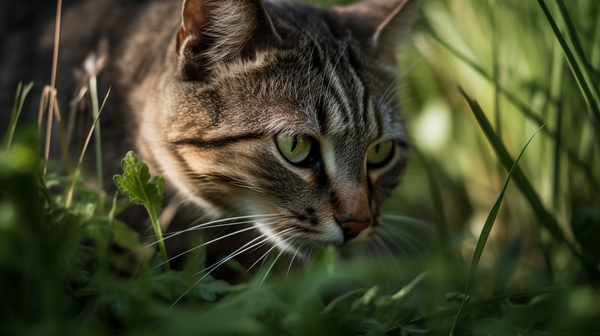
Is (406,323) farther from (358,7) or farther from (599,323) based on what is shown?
(358,7)

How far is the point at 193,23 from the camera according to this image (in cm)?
105

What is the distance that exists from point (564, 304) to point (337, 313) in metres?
0.36

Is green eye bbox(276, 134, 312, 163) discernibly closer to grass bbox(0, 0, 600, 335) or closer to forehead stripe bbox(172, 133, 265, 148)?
forehead stripe bbox(172, 133, 265, 148)

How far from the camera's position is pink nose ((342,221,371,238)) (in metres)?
1.01

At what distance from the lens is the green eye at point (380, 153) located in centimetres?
121

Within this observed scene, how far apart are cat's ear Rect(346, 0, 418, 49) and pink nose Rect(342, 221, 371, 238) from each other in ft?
1.93

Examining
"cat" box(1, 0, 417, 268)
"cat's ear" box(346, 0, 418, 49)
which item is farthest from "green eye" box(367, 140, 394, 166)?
"cat's ear" box(346, 0, 418, 49)

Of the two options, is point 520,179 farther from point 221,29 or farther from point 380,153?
point 221,29

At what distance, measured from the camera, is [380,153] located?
48.7 inches

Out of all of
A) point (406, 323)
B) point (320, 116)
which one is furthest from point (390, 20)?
point (406, 323)

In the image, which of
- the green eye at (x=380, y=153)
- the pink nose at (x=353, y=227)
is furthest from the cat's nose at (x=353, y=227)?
the green eye at (x=380, y=153)

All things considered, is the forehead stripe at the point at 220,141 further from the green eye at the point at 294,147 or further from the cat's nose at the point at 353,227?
the cat's nose at the point at 353,227

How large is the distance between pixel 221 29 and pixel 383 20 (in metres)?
0.59

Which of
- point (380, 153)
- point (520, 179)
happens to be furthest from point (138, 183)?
point (520, 179)
